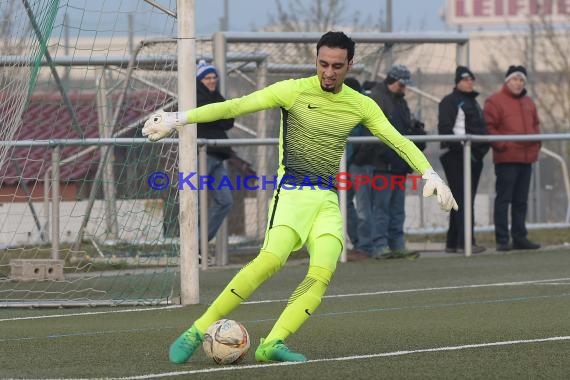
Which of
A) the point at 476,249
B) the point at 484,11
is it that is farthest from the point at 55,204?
the point at 484,11

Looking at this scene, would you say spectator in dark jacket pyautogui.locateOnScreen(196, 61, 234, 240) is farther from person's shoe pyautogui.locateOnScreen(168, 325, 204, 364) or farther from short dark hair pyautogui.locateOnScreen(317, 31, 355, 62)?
person's shoe pyautogui.locateOnScreen(168, 325, 204, 364)

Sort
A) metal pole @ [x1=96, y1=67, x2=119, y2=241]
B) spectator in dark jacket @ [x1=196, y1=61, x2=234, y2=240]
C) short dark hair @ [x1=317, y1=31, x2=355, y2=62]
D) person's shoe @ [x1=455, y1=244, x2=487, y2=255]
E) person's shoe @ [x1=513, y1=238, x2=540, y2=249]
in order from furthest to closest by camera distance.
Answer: person's shoe @ [x1=513, y1=238, x2=540, y2=249]
person's shoe @ [x1=455, y1=244, x2=487, y2=255]
spectator in dark jacket @ [x1=196, y1=61, x2=234, y2=240]
metal pole @ [x1=96, y1=67, x2=119, y2=241]
short dark hair @ [x1=317, y1=31, x2=355, y2=62]

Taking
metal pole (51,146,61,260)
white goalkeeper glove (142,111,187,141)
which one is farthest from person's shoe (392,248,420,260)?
white goalkeeper glove (142,111,187,141)

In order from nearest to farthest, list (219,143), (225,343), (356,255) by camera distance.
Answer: (225,343) → (219,143) → (356,255)

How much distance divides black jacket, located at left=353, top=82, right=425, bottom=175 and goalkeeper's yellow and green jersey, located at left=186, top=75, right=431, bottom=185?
7.08 m

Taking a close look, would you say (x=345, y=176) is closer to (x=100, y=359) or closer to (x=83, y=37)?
(x=83, y=37)

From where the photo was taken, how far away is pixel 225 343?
24.3 feet

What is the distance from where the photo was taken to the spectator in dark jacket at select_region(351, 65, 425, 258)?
49.6 feet

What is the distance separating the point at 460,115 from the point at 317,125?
7998 mm

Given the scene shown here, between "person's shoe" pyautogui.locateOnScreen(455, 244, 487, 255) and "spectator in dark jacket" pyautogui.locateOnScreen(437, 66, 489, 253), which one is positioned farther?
"person's shoe" pyautogui.locateOnScreen(455, 244, 487, 255)

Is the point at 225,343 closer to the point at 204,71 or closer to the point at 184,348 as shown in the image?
the point at 184,348

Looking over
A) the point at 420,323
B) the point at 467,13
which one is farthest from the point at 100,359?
the point at 467,13

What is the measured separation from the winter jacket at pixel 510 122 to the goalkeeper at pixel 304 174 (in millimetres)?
8158

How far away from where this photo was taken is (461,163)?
15914 millimetres
